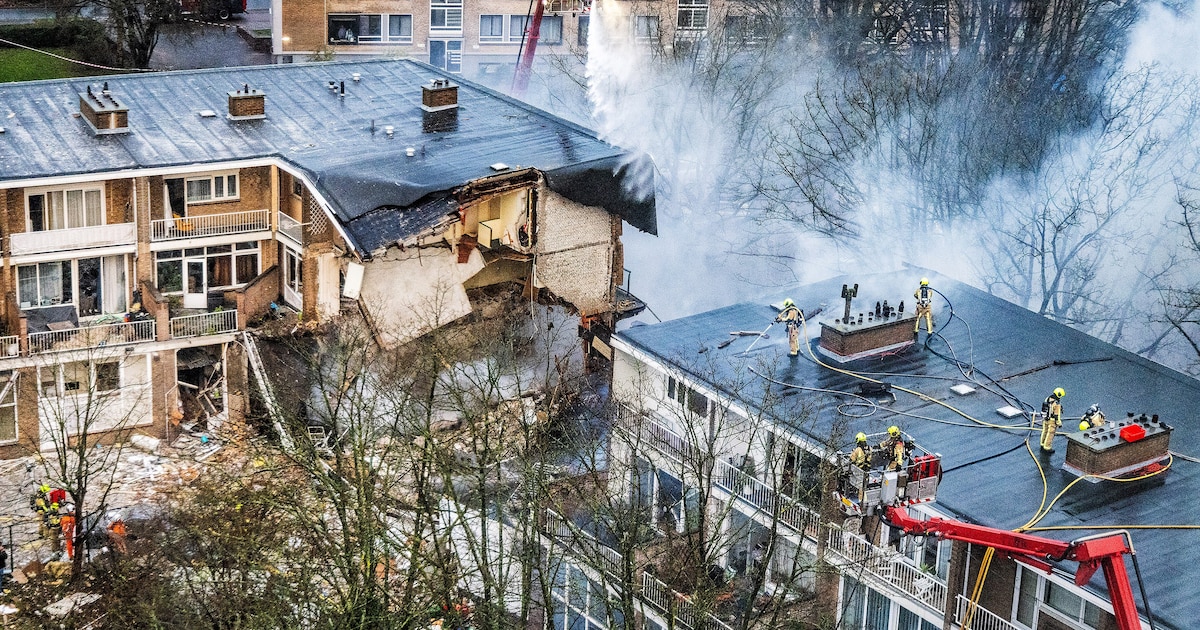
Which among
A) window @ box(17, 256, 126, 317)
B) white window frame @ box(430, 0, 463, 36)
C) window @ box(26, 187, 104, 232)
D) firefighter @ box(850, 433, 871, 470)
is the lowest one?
window @ box(17, 256, 126, 317)

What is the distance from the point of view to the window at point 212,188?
4147cm

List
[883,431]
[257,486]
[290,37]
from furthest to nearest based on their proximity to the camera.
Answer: [290,37], [257,486], [883,431]

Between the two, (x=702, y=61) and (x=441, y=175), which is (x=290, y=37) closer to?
(x=702, y=61)

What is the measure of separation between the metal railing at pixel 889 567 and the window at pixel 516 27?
42.6m

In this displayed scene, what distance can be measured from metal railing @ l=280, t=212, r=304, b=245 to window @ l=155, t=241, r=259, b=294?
110 centimetres

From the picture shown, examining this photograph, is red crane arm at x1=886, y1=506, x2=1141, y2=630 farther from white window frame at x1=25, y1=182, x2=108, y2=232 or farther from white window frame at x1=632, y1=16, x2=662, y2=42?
white window frame at x1=632, y1=16, x2=662, y2=42

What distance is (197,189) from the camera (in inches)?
1638

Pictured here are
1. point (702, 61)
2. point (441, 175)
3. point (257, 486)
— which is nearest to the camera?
point (257, 486)

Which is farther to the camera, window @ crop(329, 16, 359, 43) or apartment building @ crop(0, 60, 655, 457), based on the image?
window @ crop(329, 16, 359, 43)

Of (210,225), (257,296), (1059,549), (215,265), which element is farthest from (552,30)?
(1059,549)

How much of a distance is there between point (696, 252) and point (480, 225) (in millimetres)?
12328

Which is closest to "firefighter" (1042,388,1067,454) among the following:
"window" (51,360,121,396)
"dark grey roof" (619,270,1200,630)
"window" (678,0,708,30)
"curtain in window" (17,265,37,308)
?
"dark grey roof" (619,270,1200,630)

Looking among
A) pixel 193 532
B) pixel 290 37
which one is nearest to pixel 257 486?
pixel 193 532

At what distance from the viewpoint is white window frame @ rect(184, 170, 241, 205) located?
41406 mm
